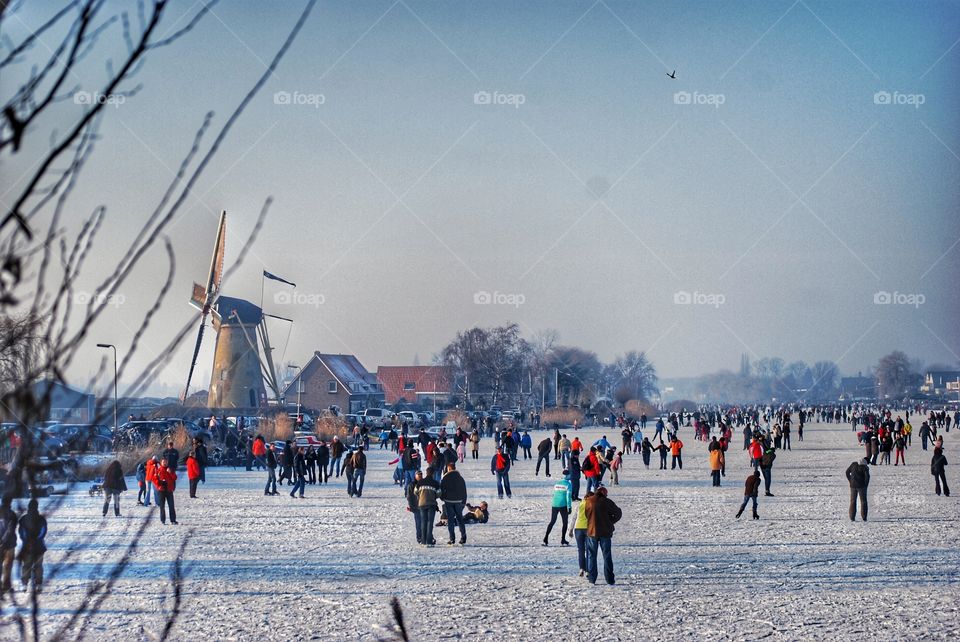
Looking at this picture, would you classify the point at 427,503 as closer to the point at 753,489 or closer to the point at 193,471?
the point at 753,489

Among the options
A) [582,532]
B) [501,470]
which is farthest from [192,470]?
[582,532]

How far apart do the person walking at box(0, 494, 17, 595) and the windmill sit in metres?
60.1

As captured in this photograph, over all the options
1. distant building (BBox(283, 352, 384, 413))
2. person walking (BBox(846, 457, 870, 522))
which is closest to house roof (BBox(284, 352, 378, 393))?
distant building (BBox(283, 352, 384, 413))

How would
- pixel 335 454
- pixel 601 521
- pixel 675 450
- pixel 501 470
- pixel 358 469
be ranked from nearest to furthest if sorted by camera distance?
pixel 601 521 → pixel 501 470 → pixel 358 469 → pixel 335 454 → pixel 675 450

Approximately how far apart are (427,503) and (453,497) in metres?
0.45

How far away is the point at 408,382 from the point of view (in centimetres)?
10975

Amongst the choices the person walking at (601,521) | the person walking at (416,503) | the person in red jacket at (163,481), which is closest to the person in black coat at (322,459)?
the person in red jacket at (163,481)

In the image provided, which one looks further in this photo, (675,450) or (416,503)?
(675,450)

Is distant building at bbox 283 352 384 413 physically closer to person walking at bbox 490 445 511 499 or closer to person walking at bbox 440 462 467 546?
person walking at bbox 490 445 511 499

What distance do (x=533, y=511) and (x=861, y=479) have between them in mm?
6473

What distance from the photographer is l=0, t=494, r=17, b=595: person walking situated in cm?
303

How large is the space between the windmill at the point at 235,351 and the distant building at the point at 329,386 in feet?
55.4

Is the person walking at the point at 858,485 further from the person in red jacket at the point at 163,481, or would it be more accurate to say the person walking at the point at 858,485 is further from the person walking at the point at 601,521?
the person in red jacket at the point at 163,481

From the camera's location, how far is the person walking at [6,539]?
303 centimetres
